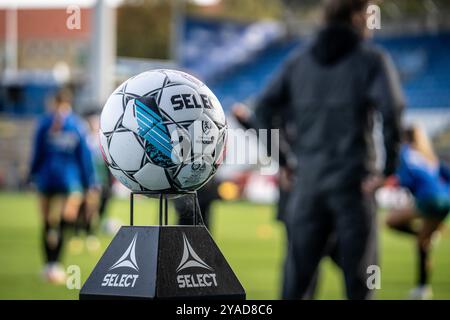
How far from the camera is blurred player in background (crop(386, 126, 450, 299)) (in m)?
10.3

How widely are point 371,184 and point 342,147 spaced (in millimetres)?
270

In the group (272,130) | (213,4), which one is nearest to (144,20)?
(213,4)

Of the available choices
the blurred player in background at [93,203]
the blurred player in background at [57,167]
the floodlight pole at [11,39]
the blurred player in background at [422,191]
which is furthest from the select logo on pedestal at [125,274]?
the floodlight pole at [11,39]

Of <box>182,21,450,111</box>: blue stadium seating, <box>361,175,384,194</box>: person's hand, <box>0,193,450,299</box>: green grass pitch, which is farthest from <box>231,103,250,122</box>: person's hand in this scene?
<box>182,21,450,111</box>: blue stadium seating

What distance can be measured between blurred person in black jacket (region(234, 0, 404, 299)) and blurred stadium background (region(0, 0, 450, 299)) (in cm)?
156

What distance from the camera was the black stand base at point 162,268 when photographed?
3941mm

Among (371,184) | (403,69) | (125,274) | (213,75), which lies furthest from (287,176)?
(213,75)

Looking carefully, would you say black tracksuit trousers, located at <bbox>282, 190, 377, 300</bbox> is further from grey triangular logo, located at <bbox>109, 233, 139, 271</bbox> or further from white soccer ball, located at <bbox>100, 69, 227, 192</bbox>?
grey triangular logo, located at <bbox>109, 233, 139, 271</bbox>

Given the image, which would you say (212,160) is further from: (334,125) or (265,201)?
(265,201)

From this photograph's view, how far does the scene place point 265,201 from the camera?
102ft

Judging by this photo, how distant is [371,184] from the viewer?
586 centimetres

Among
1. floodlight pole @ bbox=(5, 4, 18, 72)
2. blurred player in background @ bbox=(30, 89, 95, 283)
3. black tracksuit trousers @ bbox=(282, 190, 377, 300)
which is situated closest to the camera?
black tracksuit trousers @ bbox=(282, 190, 377, 300)

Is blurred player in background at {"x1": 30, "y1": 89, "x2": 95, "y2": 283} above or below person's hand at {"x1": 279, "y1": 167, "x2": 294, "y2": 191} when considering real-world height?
below

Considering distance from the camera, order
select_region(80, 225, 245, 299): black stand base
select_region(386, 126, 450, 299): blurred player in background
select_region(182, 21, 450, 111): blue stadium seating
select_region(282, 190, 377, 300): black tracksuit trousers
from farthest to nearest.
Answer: select_region(182, 21, 450, 111): blue stadium seating < select_region(386, 126, 450, 299): blurred player in background < select_region(282, 190, 377, 300): black tracksuit trousers < select_region(80, 225, 245, 299): black stand base
